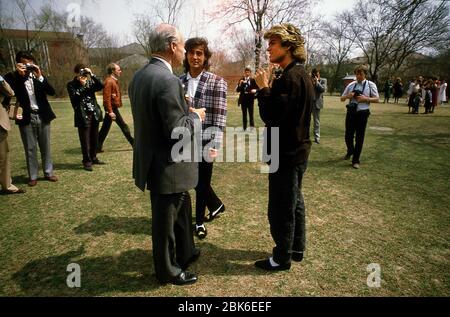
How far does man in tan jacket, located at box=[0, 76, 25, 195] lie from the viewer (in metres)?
4.35

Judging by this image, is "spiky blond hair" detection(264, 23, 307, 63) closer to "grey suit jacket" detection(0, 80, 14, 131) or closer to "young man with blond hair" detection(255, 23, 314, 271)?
"young man with blond hair" detection(255, 23, 314, 271)

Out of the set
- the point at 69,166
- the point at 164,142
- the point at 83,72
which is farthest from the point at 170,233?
the point at 69,166

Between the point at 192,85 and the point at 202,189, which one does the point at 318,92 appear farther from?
the point at 202,189

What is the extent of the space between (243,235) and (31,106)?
425cm

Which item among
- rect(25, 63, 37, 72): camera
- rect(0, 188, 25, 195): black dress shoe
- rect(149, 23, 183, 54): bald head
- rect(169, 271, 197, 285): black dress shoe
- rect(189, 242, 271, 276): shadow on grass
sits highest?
rect(25, 63, 37, 72): camera

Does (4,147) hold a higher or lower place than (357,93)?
lower

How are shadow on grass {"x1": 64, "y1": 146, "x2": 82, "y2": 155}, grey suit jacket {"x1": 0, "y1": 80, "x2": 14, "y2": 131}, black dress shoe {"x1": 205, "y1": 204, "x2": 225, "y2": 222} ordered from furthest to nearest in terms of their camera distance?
shadow on grass {"x1": 64, "y1": 146, "x2": 82, "y2": 155} < grey suit jacket {"x1": 0, "y1": 80, "x2": 14, "y2": 131} < black dress shoe {"x1": 205, "y1": 204, "x2": 225, "y2": 222}

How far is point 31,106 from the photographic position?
4812mm

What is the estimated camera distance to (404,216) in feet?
12.7

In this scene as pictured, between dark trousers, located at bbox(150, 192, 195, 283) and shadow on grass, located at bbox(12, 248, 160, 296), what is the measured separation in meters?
A: 0.25

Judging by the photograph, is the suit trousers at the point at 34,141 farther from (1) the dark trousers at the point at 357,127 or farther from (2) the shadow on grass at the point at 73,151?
(1) the dark trousers at the point at 357,127

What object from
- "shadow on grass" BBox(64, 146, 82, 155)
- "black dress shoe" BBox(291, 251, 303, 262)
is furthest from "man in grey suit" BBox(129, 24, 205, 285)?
"shadow on grass" BBox(64, 146, 82, 155)
